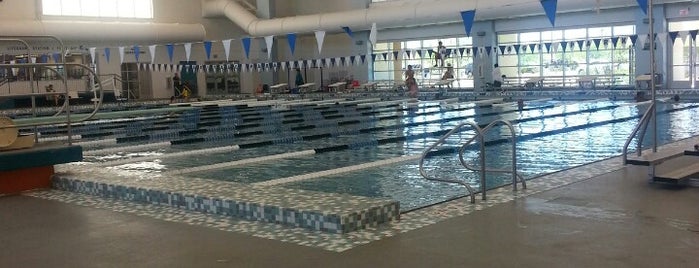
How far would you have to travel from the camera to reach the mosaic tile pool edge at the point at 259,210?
184 inches

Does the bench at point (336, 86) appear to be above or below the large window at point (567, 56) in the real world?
below

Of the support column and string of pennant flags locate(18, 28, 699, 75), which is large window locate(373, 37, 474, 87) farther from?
the support column

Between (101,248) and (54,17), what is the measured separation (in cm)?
2474

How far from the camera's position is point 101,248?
14.8ft

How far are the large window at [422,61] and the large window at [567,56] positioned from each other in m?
1.69

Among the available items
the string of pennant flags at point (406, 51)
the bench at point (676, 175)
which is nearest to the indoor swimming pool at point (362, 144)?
the bench at point (676, 175)

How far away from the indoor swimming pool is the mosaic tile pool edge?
46 centimetres

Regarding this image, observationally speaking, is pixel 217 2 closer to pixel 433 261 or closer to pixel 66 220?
pixel 66 220

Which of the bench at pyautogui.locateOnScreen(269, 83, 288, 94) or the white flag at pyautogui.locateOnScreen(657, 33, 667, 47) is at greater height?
the white flag at pyautogui.locateOnScreen(657, 33, 667, 47)

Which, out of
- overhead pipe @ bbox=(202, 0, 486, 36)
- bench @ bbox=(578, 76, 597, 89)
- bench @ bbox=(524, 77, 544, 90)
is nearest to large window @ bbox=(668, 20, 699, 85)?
bench @ bbox=(578, 76, 597, 89)

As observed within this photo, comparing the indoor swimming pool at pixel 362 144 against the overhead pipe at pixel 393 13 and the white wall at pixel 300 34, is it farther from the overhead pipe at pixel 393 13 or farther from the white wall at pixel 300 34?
the white wall at pixel 300 34

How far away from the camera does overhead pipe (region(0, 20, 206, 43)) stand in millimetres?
24953

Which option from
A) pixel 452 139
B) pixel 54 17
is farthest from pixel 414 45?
pixel 452 139

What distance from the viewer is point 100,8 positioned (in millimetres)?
28109
